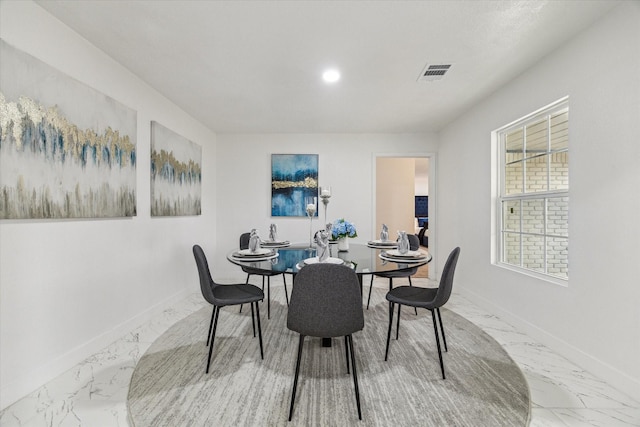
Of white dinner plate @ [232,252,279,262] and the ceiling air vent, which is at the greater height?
the ceiling air vent

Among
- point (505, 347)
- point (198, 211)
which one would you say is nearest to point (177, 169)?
point (198, 211)

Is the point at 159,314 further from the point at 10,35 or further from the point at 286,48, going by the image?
the point at 286,48

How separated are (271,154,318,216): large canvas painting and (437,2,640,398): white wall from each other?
294cm

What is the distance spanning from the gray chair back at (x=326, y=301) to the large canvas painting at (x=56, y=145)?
180 centimetres

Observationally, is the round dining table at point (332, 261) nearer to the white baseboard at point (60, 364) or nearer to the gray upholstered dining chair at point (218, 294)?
the gray upholstered dining chair at point (218, 294)

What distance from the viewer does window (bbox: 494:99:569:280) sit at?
8.51 feet

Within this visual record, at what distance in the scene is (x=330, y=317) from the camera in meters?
1.63

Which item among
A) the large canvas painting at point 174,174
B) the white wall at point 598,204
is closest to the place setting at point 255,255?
the large canvas painting at point 174,174

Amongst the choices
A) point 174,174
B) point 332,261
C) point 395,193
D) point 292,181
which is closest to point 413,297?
point 332,261

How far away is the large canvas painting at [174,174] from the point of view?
3240mm

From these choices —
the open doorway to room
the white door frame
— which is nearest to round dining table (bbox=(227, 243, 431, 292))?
the white door frame

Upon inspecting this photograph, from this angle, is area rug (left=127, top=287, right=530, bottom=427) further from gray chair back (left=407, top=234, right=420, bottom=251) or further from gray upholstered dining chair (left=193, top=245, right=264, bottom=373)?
gray chair back (left=407, top=234, right=420, bottom=251)

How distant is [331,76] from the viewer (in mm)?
2867

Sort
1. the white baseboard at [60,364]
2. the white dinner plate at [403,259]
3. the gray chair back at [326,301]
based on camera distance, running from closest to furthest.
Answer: the gray chair back at [326,301] → the white baseboard at [60,364] → the white dinner plate at [403,259]
